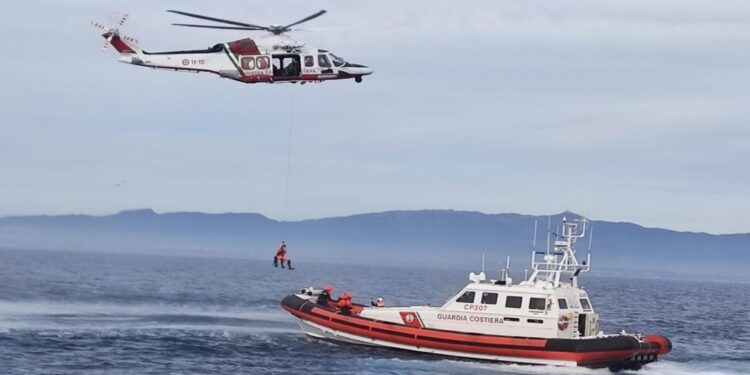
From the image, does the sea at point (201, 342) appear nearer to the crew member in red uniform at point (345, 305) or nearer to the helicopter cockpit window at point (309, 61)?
the crew member in red uniform at point (345, 305)

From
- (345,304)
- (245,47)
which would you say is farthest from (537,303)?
(245,47)

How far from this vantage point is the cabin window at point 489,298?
141ft

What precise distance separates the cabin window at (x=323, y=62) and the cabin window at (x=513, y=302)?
1139 cm

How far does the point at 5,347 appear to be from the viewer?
134ft

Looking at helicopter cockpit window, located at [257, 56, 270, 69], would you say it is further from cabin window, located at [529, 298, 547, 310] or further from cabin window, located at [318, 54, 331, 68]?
cabin window, located at [529, 298, 547, 310]

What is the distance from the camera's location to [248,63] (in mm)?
43812

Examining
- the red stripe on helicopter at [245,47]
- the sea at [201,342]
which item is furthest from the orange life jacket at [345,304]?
the red stripe on helicopter at [245,47]

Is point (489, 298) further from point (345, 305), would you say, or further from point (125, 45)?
point (125, 45)

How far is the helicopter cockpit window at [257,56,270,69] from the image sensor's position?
43.8 metres

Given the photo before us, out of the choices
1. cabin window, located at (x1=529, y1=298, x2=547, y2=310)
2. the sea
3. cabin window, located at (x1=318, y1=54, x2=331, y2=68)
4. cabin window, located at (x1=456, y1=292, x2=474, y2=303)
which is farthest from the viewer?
cabin window, located at (x1=318, y1=54, x2=331, y2=68)

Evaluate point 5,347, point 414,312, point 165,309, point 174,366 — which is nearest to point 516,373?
point 414,312

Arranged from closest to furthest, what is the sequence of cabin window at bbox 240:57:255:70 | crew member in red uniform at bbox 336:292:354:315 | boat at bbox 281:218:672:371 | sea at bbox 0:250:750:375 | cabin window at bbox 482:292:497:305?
1. sea at bbox 0:250:750:375
2. boat at bbox 281:218:672:371
3. cabin window at bbox 482:292:497:305
4. cabin window at bbox 240:57:255:70
5. crew member in red uniform at bbox 336:292:354:315

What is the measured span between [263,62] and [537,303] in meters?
13.8

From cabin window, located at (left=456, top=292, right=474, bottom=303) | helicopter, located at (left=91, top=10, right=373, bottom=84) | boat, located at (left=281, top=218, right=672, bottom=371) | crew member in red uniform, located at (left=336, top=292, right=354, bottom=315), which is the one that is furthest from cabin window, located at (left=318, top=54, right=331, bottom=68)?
cabin window, located at (left=456, top=292, right=474, bottom=303)
